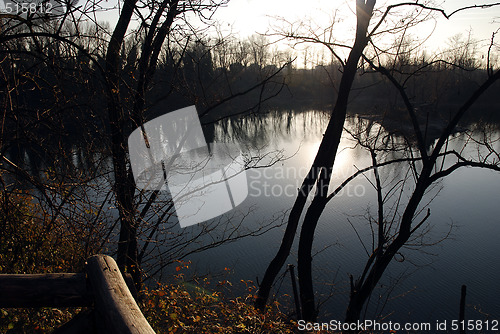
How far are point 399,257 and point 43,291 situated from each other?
378 inches

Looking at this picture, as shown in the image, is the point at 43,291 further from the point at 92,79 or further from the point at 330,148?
the point at 330,148

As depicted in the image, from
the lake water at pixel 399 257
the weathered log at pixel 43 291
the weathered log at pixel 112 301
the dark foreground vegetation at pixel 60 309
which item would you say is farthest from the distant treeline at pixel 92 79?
the weathered log at pixel 112 301

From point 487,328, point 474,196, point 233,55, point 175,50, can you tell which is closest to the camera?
point 175,50

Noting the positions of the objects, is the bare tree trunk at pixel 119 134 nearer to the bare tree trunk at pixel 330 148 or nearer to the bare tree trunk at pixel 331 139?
the bare tree trunk at pixel 331 139

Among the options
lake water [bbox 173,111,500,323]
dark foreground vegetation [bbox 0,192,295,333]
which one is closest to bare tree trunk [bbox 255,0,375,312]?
lake water [bbox 173,111,500,323]

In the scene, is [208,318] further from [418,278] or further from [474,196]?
[474,196]

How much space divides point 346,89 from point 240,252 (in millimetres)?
5810

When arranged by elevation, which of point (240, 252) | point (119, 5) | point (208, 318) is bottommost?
point (240, 252)

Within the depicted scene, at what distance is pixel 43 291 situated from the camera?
5.79 feet

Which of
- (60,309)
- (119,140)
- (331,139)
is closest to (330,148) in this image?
(331,139)

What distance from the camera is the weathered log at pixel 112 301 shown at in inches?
56.8

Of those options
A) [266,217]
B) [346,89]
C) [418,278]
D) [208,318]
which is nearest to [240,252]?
[266,217]

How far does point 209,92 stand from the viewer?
5.61 meters

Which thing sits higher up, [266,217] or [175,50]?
[175,50]
